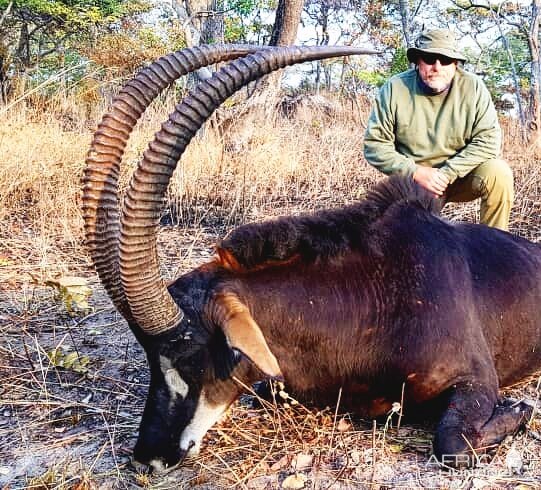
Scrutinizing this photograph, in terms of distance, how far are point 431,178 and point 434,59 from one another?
1.04 metres

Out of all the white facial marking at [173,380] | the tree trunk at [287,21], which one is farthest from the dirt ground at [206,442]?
the tree trunk at [287,21]

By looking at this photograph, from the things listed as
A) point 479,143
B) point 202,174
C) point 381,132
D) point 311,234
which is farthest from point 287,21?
point 311,234

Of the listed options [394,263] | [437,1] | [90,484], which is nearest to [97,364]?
[90,484]

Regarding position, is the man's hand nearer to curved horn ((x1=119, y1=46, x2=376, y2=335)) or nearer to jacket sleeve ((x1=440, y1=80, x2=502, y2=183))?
jacket sleeve ((x1=440, y1=80, x2=502, y2=183))

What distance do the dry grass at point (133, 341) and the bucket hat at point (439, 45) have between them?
256 cm

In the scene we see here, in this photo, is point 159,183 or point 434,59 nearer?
point 159,183

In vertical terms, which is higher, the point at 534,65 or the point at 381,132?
the point at 534,65

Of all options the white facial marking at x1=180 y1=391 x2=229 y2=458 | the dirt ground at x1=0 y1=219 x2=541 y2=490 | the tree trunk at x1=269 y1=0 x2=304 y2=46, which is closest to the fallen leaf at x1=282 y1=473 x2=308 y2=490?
the dirt ground at x1=0 y1=219 x2=541 y2=490

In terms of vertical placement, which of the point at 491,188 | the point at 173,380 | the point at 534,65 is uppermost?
the point at 534,65

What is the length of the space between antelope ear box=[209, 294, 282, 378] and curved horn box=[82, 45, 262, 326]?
471 millimetres

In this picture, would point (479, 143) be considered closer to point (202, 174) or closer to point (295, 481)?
point (295, 481)

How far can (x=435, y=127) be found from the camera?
5.79m

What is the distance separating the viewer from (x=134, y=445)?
350 cm

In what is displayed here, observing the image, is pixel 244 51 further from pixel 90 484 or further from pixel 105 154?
pixel 90 484
